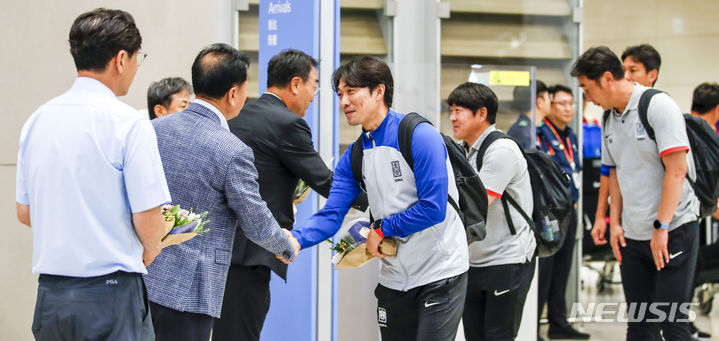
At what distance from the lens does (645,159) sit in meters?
3.93

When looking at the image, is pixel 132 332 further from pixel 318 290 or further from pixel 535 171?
pixel 535 171

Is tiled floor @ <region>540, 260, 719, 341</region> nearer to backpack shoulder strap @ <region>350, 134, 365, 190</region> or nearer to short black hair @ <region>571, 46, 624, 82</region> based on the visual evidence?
short black hair @ <region>571, 46, 624, 82</region>

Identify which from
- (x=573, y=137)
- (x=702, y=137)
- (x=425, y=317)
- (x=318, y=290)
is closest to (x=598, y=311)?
(x=573, y=137)

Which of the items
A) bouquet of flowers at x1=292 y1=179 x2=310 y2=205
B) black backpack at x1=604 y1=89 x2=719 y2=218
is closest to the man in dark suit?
bouquet of flowers at x1=292 y1=179 x2=310 y2=205

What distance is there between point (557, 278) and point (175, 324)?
4350 mm

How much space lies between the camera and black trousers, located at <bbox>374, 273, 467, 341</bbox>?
3.02m

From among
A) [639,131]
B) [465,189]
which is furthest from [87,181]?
[639,131]

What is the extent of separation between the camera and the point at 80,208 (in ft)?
7.20

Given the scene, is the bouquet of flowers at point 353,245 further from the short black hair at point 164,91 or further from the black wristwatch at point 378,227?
the short black hair at point 164,91

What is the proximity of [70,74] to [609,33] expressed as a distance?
7116mm

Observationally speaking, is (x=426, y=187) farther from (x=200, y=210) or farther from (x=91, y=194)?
(x=91, y=194)

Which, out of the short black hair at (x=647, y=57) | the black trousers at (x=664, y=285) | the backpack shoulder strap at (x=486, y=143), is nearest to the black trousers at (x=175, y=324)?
the backpack shoulder strap at (x=486, y=143)

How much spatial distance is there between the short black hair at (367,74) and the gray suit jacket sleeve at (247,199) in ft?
1.67

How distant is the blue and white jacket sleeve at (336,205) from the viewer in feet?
10.7
